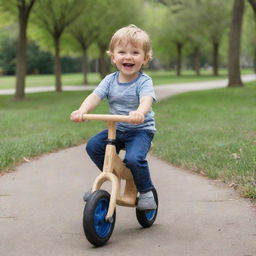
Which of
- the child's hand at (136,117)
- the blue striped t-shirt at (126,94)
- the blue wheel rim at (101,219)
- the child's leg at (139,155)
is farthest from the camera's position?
the blue striped t-shirt at (126,94)

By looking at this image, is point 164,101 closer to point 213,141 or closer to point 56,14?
point 213,141

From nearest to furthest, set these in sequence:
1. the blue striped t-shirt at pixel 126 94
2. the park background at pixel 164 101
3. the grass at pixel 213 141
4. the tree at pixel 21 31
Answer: the blue striped t-shirt at pixel 126 94
the grass at pixel 213 141
the park background at pixel 164 101
the tree at pixel 21 31

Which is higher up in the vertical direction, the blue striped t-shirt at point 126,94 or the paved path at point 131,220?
the blue striped t-shirt at point 126,94

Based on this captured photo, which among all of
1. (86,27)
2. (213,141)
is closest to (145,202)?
(213,141)

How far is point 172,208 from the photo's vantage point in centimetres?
492

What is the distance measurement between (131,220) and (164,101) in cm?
1456

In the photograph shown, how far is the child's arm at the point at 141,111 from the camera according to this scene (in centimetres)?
358

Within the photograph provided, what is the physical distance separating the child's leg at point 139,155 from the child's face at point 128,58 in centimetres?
51

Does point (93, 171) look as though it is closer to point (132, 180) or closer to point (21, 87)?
point (132, 180)

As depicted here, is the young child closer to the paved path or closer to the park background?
the paved path

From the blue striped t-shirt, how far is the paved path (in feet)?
3.02

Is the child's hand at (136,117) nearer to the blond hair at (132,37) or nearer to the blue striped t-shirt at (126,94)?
the blue striped t-shirt at (126,94)

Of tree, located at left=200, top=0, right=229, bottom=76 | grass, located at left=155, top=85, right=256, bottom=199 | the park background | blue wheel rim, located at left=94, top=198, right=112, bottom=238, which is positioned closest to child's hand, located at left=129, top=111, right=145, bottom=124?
blue wheel rim, located at left=94, top=198, right=112, bottom=238

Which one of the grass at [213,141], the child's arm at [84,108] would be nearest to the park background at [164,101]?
the grass at [213,141]
